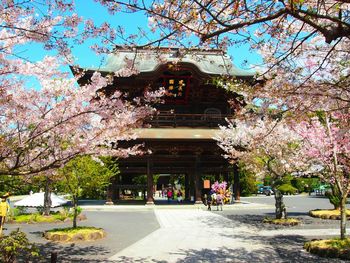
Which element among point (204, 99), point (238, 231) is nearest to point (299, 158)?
point (238, 231)

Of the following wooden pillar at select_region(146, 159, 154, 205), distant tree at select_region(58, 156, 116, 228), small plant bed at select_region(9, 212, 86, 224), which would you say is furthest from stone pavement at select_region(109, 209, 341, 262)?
wooden pillar at select_region(146, 159, 154, 205)

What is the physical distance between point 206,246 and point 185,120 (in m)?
15.2

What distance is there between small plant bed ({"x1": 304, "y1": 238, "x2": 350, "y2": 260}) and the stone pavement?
26cm

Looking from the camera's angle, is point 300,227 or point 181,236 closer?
point 181,236

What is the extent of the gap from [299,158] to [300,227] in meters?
3.05

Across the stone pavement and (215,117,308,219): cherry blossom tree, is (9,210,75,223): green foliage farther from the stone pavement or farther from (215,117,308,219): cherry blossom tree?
(215,117,308,219): cherry blossom tree

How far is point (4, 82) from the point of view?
6.95 m

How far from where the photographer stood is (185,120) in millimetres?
25547

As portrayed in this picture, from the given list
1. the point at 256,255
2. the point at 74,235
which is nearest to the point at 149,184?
the point at 74,235

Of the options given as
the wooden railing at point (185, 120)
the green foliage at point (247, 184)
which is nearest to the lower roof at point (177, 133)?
the wooden railing at point (185, 120)

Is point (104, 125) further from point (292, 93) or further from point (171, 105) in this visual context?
point (171, 105)

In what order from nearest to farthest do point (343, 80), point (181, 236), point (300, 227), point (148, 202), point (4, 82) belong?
point (343, 80)
point (4, 82)
point (181, 236)
point (300, 227)
point (148, 202)

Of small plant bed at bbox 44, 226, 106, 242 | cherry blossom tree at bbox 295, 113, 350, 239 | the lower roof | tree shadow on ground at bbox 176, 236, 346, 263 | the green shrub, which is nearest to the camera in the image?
tree shadow on ground at bbox 176, 236, 346, 263

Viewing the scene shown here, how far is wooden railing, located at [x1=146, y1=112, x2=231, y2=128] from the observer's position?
25391 millimetres
